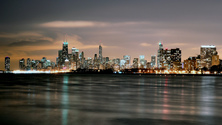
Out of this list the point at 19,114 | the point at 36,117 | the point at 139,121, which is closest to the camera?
the point at 139,121

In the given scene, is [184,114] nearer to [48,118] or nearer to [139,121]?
[139,121]

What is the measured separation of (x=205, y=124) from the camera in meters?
23.1

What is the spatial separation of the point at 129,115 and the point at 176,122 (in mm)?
4860

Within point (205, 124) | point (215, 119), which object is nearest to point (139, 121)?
point (205, 124)

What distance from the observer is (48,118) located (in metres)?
25.1

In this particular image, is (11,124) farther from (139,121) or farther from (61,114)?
(139,121)

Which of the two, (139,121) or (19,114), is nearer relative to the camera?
(139,121)

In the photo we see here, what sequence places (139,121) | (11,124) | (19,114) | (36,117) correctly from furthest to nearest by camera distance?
1. (19,114)
2. (36,117)
3. (139,121)
4. (11,124)

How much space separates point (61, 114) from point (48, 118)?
2.47 m

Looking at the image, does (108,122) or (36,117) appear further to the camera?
(36,117)

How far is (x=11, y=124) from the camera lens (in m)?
22.3

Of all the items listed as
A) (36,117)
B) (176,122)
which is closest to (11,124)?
(36,117)

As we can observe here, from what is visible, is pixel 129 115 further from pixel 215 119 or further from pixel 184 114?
pixel 215 119

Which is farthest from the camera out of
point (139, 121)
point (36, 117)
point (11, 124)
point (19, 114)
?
point (19, 114)
